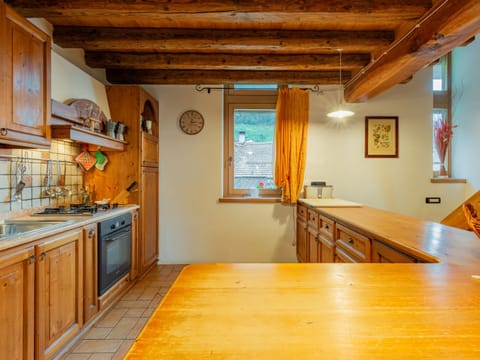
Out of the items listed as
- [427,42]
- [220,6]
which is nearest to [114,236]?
[220,6]

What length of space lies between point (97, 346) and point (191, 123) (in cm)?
258

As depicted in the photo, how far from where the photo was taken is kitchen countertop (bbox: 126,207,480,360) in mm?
573

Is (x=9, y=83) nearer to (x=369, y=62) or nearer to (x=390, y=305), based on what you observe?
(x=390, y=305)

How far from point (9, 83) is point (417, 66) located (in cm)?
308

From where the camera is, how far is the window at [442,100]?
3947mm

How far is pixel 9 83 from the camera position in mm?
1594

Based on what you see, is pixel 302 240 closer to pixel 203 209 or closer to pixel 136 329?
pixel 203 209

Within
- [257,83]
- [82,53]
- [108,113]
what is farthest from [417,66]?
[82,53]

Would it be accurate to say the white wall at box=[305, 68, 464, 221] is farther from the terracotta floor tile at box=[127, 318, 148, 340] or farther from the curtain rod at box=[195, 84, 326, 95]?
the terracotta floor tile at box=[127, 318, 148, 340]

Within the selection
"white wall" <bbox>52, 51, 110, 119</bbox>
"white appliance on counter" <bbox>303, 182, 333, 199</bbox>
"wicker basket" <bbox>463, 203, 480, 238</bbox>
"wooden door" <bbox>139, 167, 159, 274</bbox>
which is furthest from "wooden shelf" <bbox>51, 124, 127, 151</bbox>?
"wicker basket" <bbox>463, 203, 480, 238</bbox>

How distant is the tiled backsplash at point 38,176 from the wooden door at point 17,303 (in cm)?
77

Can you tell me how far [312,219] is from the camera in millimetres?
2953

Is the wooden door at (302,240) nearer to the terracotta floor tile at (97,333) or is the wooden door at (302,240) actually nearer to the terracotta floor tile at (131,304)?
the terracotta floor tile at (131,304)

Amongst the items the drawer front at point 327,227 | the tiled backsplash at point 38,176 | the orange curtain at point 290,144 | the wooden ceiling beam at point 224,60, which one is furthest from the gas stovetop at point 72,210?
the orange curtain at point 290,144
